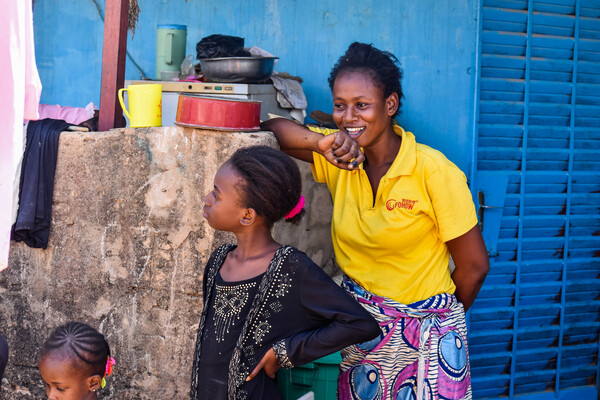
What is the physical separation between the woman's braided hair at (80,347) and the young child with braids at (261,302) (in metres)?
0.46

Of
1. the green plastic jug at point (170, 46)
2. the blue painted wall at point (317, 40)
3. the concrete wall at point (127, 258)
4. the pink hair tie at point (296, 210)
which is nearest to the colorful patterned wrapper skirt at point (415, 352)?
the pink hair tie at point (296, 210)

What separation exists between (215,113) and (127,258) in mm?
785

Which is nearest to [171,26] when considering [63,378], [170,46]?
[170,46]

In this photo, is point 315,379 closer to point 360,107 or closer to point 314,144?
point 314,144

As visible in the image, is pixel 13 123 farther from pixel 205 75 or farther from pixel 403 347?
pixel 205 75

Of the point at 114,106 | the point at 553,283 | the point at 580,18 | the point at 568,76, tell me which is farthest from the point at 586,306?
the point at 114,106

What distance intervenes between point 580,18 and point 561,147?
0.82 meters

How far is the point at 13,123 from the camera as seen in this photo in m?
1.96

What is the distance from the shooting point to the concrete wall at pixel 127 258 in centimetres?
326

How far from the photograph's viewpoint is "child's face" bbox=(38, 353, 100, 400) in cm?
265

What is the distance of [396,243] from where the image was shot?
2781mm

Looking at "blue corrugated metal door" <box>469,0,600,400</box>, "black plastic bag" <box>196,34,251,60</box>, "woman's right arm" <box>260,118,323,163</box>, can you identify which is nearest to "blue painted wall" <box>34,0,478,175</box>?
"blue corrugated metal door" <box>469,0,600,400</box>

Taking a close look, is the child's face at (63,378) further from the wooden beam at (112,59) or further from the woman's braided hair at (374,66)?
the woman's braided hair at (374,66)

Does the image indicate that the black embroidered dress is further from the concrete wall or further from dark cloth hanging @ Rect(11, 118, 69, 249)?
dark cloth hanging @ Rect(11, 118, 69, 249)
